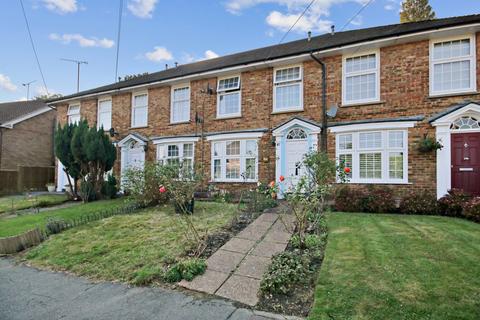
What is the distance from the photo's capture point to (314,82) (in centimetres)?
1053

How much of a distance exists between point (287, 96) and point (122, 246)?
330 inches

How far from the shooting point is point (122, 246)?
5.68 metres

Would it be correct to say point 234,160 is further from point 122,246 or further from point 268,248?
point 268,248

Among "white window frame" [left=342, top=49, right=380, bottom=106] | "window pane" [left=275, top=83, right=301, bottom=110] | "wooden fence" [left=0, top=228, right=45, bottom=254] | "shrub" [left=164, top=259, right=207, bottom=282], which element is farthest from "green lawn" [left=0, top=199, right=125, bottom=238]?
"white window frame" [left=342, top=49, right=380, bottom=106]

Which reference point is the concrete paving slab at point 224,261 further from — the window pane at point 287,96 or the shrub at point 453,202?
the window pane at point 287,96

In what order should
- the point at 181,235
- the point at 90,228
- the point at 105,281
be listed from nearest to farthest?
1. the point at 105,281
2. the point at 181,235
3. the point at 90,228

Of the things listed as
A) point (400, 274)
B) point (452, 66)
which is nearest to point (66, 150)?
point (400, 274)

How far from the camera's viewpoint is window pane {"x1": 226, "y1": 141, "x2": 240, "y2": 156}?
1187 centimetres

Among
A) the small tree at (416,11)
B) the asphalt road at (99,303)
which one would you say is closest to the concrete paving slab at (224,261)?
the asphalt road at (99,303)

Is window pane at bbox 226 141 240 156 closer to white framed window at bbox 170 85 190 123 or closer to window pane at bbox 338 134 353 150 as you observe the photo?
white framed window at bbox 170 85 190 123

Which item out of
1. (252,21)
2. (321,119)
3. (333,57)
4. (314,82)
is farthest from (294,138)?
(252,21)

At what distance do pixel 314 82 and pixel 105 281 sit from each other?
951cm

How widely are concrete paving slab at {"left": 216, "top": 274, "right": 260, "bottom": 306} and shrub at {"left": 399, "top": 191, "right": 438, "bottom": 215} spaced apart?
6368 mm

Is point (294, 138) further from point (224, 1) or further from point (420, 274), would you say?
point (420, 274)
